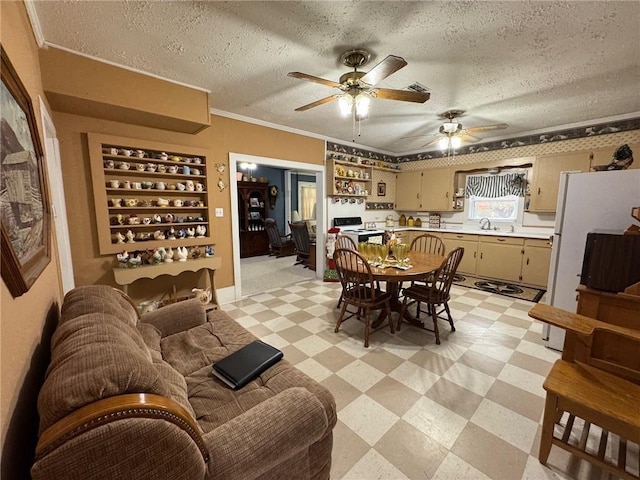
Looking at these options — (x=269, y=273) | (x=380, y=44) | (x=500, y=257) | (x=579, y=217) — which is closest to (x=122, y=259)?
(x=269, y=273)

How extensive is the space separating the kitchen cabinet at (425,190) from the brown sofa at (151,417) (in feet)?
16.5

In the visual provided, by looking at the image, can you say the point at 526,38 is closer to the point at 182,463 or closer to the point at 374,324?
the point at 374,324

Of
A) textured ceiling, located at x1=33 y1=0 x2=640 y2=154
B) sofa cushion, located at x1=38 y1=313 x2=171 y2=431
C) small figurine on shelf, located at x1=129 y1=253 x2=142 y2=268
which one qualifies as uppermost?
textured ceiling, located at x1=33 y1=0 x2=640 y2=154

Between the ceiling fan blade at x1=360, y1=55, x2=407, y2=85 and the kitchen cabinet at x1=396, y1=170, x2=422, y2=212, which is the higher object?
the ceiling fan blade at x1=360, y1=55, x2=407, y2=85

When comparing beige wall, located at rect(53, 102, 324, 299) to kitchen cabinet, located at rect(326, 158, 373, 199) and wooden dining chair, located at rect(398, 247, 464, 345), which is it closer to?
kitchen cabinet, located at rect(326, 158, 373, 199)

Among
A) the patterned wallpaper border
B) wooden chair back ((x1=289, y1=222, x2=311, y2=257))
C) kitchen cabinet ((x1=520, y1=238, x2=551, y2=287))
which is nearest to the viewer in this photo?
the patterned wallpaper border

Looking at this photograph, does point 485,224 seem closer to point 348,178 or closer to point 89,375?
point 348,178

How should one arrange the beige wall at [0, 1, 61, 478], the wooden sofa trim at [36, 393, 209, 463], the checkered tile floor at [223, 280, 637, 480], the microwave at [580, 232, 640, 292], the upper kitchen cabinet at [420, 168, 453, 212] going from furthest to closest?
the upper kitchen cabinet at [420, 168, 453, 212]
the microwave at [580, 232, 640, 292]
the checkered tile floor at [223, 280, 637, 480]
the beige wall at [0, 1, 61, 478]
the wooden sofa trim at [36, 393, 209, 463]

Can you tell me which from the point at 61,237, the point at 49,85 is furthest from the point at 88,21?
the point at 61,237

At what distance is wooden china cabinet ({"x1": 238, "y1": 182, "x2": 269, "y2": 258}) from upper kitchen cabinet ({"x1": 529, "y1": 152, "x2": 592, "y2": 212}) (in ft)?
18.9

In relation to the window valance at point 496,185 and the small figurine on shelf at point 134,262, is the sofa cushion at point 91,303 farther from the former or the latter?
the window valance at point 496,185

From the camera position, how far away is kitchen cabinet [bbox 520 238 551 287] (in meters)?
3.97

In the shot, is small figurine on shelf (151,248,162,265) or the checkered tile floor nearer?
the checkered tile floor

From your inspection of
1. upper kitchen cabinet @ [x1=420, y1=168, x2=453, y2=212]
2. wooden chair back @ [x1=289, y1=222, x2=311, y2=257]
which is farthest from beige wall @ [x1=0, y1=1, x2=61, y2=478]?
upper kitchen cabinet @ [x1=420, y1=168, x2=453, y2=212]
